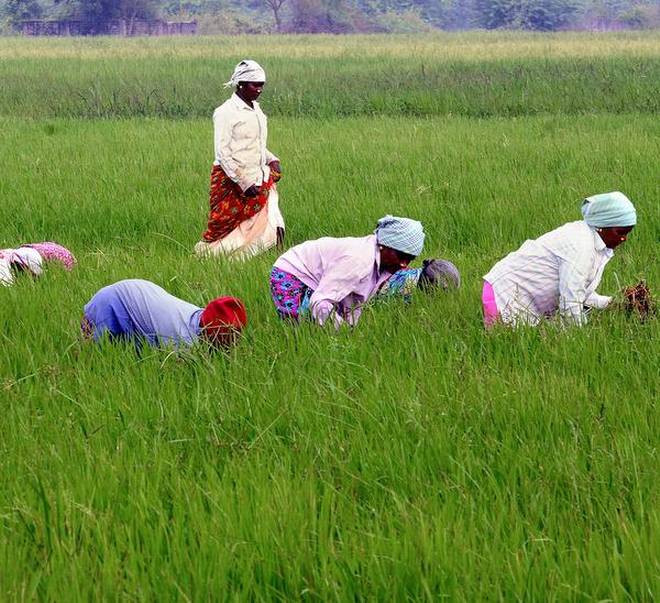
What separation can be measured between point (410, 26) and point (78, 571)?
178 feet

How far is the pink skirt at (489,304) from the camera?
169 inches

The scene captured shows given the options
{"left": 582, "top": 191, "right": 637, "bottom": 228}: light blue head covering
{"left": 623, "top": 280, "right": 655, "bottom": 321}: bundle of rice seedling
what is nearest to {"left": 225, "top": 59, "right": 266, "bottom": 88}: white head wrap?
{"left": 582, "top": 191, "right": 637, "bottom": 228}: light blue head covering

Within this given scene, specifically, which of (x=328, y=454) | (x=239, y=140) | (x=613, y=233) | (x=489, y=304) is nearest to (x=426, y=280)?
(x=489, y=304)

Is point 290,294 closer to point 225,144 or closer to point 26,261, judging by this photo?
point 26,261

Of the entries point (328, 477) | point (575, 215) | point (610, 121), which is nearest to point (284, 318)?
point (328, 477)

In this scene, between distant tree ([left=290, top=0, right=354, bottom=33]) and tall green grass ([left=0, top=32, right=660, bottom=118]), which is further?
distant tree ([left=290, top=0, right=354, bottom=33])

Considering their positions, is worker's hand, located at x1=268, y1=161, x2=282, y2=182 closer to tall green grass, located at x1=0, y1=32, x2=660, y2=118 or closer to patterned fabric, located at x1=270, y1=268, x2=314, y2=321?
patterned fabric, located at x1=270, y1=268, x2=314, y2=321

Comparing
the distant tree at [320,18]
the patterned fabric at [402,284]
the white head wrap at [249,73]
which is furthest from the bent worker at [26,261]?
the distant tree at [320,18]

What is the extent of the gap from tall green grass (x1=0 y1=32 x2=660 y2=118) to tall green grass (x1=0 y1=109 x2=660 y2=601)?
28.4 ft

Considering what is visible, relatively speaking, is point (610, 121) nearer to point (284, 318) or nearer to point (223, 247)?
point (223, 247)

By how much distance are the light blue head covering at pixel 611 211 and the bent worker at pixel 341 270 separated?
0.65 m

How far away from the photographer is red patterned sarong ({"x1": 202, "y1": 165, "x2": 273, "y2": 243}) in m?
6.36

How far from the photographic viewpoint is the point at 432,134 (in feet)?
35.1

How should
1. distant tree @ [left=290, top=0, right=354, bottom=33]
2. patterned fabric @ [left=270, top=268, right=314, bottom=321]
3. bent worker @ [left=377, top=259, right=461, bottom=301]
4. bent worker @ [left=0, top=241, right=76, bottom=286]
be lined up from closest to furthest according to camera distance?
patterned fabric @ [left=270, top=268, right=314, bottom=321] < bent worker @ [left=377, top=259, right=461, bottom=301] < bent worker @ [left=0, top=241, right=76, bottom=286] < distant tree @ [left=290, top=0, right=354, bottom=33]
